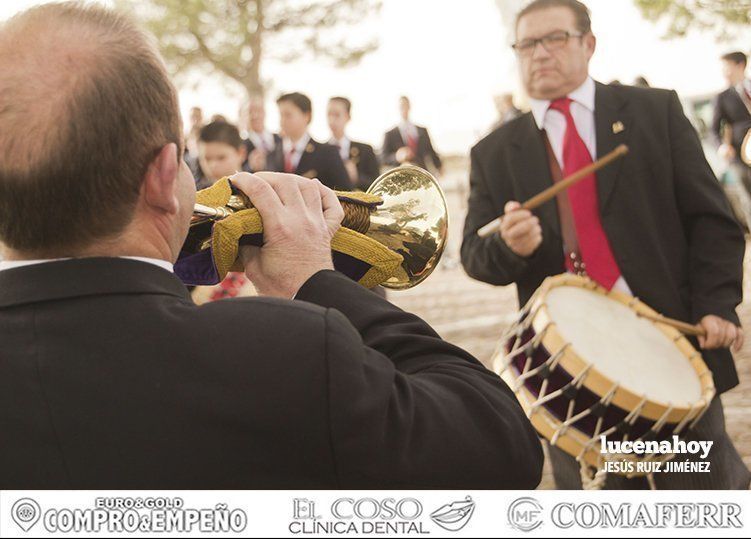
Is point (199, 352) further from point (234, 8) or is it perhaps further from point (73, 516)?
point (234, 8)


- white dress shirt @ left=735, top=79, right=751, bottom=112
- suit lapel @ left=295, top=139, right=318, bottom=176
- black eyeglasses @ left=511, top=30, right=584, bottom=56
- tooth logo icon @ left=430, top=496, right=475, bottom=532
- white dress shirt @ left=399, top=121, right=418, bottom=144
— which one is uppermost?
black eyeglasses @ left=511, top=30, right=584, bottom=56

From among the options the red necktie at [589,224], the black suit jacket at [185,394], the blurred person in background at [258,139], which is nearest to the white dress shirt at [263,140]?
the blurred person in background at [258,139]

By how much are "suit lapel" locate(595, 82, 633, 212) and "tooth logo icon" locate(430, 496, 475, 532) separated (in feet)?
5.68

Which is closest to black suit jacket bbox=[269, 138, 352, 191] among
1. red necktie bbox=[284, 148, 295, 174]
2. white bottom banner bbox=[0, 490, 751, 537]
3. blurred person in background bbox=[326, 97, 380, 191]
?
red necktie bbox=[284, 148, 295, 174]

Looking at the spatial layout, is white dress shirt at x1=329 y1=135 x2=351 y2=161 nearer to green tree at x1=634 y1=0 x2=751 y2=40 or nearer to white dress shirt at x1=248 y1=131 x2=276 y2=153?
white dress shirt at x1=248 y1=131 x2=276 y2=153

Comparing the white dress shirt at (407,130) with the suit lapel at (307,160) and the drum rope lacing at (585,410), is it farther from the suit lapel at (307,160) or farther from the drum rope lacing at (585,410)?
the drum rope lacing at (585,410)

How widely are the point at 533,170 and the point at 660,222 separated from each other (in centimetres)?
48

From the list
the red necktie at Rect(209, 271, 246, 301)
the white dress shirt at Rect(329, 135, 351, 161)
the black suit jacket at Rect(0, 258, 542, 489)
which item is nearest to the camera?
the black suit jacket at Rect(0, 258, 542, 489)

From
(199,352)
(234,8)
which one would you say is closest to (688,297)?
(199,352)

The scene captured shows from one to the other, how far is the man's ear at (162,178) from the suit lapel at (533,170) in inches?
77.8

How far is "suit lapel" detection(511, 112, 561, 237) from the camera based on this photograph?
295 centimetres

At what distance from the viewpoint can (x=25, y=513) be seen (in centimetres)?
124

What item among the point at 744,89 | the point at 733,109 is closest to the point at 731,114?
the point at 733,109

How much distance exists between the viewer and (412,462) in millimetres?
1146
